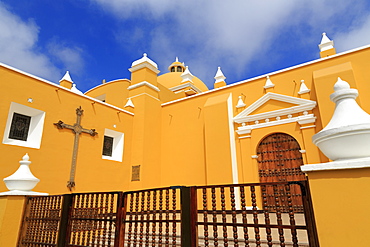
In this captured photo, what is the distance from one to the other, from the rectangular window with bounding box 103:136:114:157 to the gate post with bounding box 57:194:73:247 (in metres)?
4.36

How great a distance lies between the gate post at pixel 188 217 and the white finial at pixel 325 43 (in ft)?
24.5

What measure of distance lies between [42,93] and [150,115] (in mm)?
3571

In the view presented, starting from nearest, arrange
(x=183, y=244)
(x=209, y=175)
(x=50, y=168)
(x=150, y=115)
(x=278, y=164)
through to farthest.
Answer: (x=183, y=244) → (x=50, y=168) → (x=278, y=164) → (x=209, y=175) → (x=150, y=115)

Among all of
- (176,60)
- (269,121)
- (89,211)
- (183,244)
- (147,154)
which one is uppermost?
(176,60)

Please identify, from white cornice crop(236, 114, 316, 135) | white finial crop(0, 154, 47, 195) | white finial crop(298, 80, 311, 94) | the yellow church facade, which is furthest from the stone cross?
white finial crop(298, 80, 311, 94)

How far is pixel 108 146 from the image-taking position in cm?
801

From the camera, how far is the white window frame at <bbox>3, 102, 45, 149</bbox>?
5.78m

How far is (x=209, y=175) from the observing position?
283 inches

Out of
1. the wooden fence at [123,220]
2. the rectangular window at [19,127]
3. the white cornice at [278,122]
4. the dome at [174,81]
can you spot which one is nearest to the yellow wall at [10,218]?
Answer: the wooden fence at [123,220]

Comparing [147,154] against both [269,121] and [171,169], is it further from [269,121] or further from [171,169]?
[269,121]

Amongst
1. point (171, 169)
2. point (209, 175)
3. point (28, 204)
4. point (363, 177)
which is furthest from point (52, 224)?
point (171, 169)

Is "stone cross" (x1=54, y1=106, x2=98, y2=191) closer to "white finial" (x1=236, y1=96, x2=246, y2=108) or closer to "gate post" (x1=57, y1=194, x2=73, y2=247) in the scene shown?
"gate post" (x1=57, y1=194, x2=73, y2=247)

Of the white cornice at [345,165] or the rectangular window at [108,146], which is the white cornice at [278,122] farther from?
the white cornice at [345,165]

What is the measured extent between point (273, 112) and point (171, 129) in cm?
369
